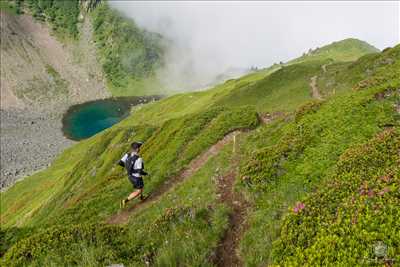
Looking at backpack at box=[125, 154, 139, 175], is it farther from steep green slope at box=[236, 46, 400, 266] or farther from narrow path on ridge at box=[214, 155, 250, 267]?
steep green slope at box=[236, 46, 400, 266]

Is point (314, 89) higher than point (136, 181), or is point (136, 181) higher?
point (314, 89)

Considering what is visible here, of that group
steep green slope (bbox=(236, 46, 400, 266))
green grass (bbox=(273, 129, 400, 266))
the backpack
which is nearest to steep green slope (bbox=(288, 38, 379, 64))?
steep green slope (bbox=(236, 46, 400, 266))

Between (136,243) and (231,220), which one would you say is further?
(231,220)

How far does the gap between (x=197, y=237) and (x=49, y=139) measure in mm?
194654

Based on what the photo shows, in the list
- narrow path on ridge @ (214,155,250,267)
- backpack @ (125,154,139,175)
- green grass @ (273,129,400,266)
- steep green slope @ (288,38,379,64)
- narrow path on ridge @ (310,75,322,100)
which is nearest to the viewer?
green grass @ (273,129,400,266)

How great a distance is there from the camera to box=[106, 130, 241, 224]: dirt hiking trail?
30.9m

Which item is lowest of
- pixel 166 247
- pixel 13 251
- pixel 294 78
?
pixel 166 247

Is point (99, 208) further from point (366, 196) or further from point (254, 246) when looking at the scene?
point (366, 196)

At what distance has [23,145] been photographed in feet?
607

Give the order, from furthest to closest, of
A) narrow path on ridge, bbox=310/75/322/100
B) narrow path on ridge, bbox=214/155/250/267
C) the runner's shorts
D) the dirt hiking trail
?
narrow path on ridge, bbox=310/75/322/100, the dirt hiking trail, the runner's shorts, narrow path on ridge, bbox=214/155/250/267

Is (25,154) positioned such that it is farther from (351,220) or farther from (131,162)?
(351,220)

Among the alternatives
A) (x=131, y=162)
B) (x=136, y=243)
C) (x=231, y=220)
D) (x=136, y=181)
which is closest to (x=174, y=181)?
(x=136, y=181)

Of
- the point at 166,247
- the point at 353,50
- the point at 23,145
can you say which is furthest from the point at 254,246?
the point at 23,145

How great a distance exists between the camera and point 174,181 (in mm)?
33906
